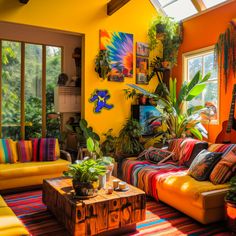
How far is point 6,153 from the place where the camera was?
14.7 ft

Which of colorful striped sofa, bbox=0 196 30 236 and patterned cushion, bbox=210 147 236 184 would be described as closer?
colorful striped sofa, bbox=0 196 30 236

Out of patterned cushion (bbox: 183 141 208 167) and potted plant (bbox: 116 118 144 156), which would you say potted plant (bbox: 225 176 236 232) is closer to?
patterned cushion (bbox: 183 141 208 167)

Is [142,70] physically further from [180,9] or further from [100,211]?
[100,211]

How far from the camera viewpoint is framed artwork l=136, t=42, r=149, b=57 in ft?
19.2

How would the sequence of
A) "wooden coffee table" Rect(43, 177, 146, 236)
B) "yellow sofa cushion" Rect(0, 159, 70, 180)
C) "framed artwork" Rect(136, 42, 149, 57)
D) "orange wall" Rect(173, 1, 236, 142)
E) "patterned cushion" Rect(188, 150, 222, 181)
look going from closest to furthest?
"wooden coffee table" Rect(43, 177, 146, 236)
"patterned cushion" Rect(188, 150, 222, 181)
"yellow sofa cushion" Rect(0, 159, 70, 180)
"orange wall" Rect(173, 1, 236, 142)
"framed artwork" Rect(136, 42, 149, 57)

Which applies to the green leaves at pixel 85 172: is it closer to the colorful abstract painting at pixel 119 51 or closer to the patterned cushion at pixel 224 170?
the patterned cushion at pixel 224 170

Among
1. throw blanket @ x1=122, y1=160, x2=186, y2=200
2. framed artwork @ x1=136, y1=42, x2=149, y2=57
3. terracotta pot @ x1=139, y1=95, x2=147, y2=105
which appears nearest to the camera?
throw blanket @ x1=122, y1=160, x2=186, y2=200

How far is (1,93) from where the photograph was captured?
5.50 metres

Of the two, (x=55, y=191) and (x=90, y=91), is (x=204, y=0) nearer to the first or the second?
(x=90, y=91)

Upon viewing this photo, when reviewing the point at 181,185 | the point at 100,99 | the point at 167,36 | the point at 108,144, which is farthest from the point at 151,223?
the point at 167,36

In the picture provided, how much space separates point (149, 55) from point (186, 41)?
2.75 ft

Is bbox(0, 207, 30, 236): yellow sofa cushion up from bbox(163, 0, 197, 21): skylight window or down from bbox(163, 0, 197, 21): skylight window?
down

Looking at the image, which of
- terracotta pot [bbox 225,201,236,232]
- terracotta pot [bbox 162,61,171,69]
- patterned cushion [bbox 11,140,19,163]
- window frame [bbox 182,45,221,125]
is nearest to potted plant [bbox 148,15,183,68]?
terracotta pot [bbox 162,61,171,69]

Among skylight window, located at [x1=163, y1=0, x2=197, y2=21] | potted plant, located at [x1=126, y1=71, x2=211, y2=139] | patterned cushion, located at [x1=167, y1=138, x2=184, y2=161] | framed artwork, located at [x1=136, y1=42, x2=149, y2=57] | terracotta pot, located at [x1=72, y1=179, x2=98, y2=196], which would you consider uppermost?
skylight window, located at [x1=163, y1=0, x2=197, y2=21]
